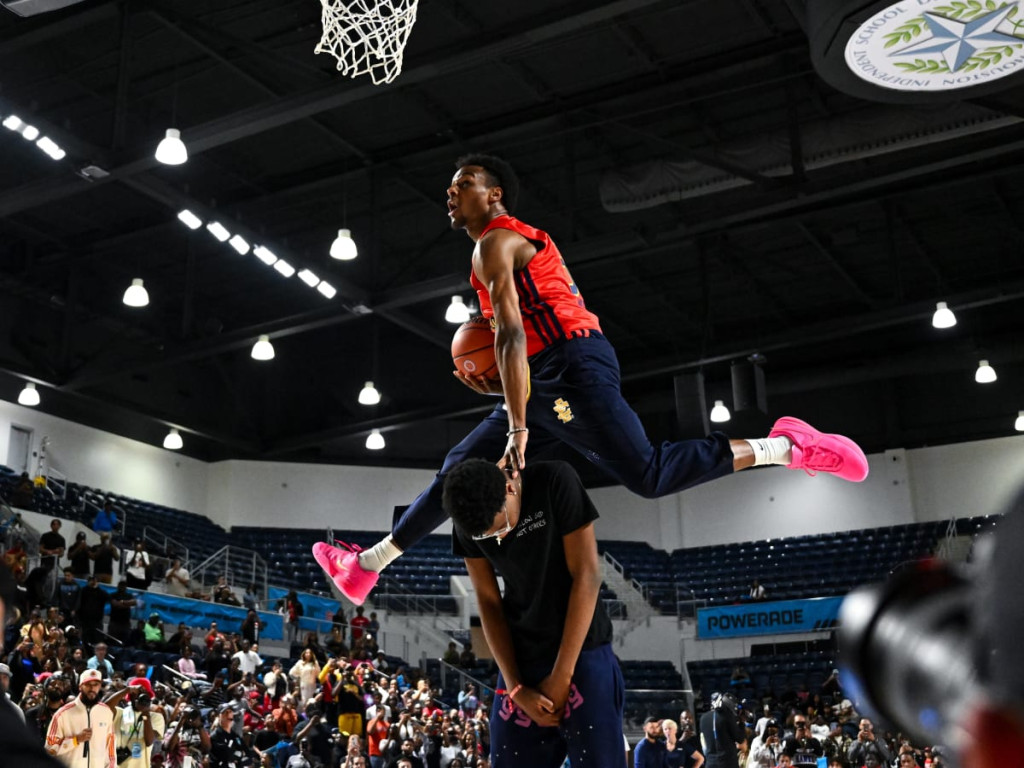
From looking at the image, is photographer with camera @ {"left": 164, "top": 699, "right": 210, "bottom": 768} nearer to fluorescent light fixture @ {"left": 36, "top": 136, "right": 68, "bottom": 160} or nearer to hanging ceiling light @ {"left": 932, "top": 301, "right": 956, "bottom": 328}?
fluorescent light fixture @ {"left": 36, "top": 136, "right": 68, "bottom": 160}

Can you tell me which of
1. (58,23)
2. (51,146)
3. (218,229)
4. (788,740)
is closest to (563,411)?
(51,146)

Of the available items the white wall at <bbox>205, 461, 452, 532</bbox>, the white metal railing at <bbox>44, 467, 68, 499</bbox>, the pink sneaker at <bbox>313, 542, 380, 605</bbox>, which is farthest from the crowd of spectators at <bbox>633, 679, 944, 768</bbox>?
the white metal railing at <bbox>44, 467, 68, 499</bbox>

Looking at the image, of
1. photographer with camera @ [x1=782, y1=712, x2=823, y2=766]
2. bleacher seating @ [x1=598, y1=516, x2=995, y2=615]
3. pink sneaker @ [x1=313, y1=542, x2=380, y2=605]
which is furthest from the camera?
bleacher seating @ [x1=598, y1=516, x2=995, y2=615]

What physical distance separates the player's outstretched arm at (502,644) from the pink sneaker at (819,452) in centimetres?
166

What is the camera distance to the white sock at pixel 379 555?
4883 mm

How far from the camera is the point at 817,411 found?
93.2 ft

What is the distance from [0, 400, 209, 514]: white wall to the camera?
23938 mm

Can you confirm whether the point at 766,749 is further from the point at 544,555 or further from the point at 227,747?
the point at 544,555

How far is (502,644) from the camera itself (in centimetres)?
361

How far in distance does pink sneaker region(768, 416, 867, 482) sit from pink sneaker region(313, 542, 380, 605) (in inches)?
70.8

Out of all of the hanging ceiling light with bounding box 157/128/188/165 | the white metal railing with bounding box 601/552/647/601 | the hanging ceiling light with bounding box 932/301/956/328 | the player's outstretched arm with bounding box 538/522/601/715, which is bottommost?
the player's outstretched arm with bounding box 538/522/601/715

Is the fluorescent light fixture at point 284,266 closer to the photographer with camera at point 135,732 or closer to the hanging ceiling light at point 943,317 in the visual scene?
the photographer with camera at point 135,732

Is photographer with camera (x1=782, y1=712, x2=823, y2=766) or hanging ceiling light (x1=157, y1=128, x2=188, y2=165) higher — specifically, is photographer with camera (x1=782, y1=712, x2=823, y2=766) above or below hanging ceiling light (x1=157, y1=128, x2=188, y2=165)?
below

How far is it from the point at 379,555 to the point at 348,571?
162mm
